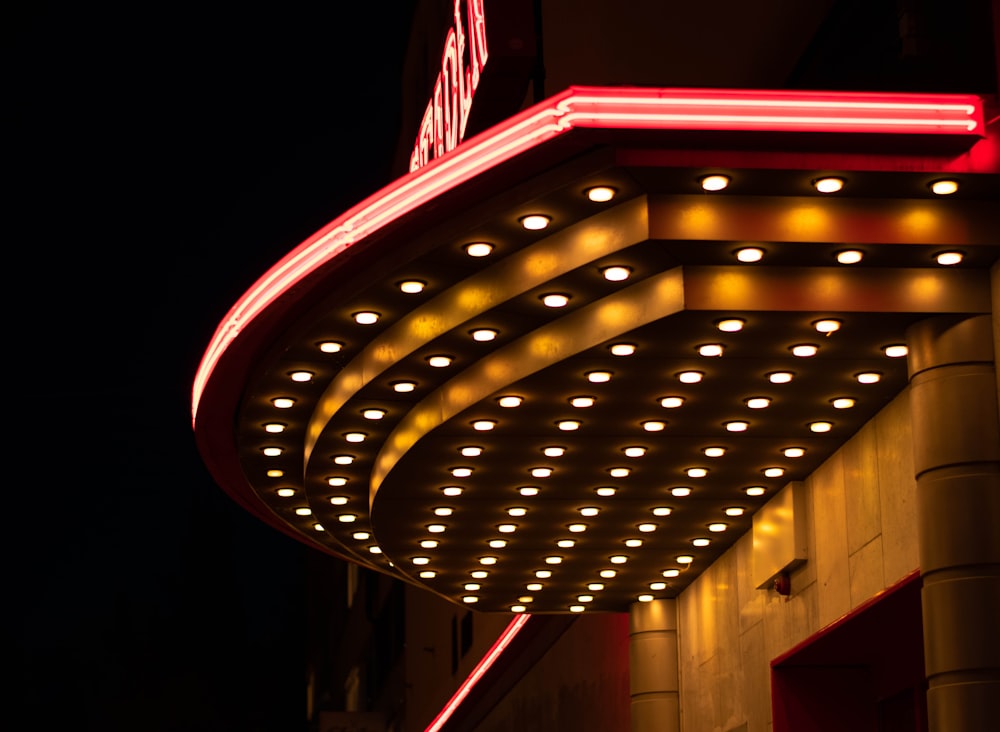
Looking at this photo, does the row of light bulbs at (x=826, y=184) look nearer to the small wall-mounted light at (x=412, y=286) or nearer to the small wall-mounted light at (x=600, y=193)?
the small wall-mounted light at (x=600, y=193)

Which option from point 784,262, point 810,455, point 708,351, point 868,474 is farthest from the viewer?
point 810,455

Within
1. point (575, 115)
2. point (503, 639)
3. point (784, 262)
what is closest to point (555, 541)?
point (784, 262)

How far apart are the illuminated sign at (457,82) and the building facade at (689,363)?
81 mm

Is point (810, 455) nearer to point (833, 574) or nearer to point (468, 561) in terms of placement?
point (833, 574)

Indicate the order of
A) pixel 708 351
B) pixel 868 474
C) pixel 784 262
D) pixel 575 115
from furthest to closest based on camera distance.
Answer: pixel 868 474 < pixel 708 351 < pixel 784 262 < pixel 575 115

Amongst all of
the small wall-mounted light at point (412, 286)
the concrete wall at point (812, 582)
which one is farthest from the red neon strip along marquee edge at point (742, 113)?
the concrete wall at point (812, 582)

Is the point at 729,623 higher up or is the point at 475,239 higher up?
the point at 475,239

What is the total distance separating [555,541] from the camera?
16438 millimetres

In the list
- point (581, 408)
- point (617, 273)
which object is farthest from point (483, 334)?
point (617, 273)

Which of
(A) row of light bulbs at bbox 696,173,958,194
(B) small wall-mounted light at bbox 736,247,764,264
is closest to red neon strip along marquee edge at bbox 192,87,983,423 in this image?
(A) row of light bulbs at bbox 696,173,958,194

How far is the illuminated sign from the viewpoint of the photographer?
49.4 ft

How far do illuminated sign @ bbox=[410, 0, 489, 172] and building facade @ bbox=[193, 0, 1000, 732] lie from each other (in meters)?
0.08

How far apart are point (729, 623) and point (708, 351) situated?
5954 mm

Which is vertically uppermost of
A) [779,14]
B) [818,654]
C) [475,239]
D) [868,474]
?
[779,14]
